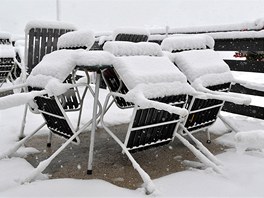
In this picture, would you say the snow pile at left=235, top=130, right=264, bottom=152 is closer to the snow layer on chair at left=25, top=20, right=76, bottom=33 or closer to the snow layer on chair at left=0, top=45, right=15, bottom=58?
the snow layer on chair at left=25, top=20, right=76, bottom=33

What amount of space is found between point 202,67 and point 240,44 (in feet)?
6.35

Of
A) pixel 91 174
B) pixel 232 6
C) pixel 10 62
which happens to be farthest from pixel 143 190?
pixel 232 6

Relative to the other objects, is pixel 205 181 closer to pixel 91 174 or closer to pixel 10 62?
pixel 91 174

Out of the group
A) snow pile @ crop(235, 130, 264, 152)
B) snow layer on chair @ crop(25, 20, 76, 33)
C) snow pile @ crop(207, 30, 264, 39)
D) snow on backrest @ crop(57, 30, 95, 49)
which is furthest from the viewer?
snow pile @ crop(207, 30, 264, 39)

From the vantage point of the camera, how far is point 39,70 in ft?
9.77

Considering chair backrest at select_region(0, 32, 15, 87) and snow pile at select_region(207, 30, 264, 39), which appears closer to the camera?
snow pile at select_region(207, 30, 264, 39)

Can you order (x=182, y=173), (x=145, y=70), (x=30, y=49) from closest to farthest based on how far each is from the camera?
(x=145, y=70) → (x=182, y=173) → (x=30, y=49)

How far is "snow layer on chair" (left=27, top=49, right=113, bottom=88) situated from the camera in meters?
2.54

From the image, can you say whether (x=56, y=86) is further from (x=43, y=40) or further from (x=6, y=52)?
(x=6, y=52)

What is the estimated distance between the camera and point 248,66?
A: 4953 millimetres

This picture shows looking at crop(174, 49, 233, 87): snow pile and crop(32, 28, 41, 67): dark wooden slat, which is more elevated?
crop(174, 49, 233, 87): snow pile

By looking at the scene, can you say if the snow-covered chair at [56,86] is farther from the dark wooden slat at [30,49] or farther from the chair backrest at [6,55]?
the chair backrest at [6,55]

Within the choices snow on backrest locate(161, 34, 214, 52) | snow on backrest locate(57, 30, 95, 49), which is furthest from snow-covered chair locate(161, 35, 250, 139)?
snow on backrest locate(57, 30, 95, 49)

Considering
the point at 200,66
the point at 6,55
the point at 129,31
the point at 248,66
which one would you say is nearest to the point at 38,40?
the point at 129,31
